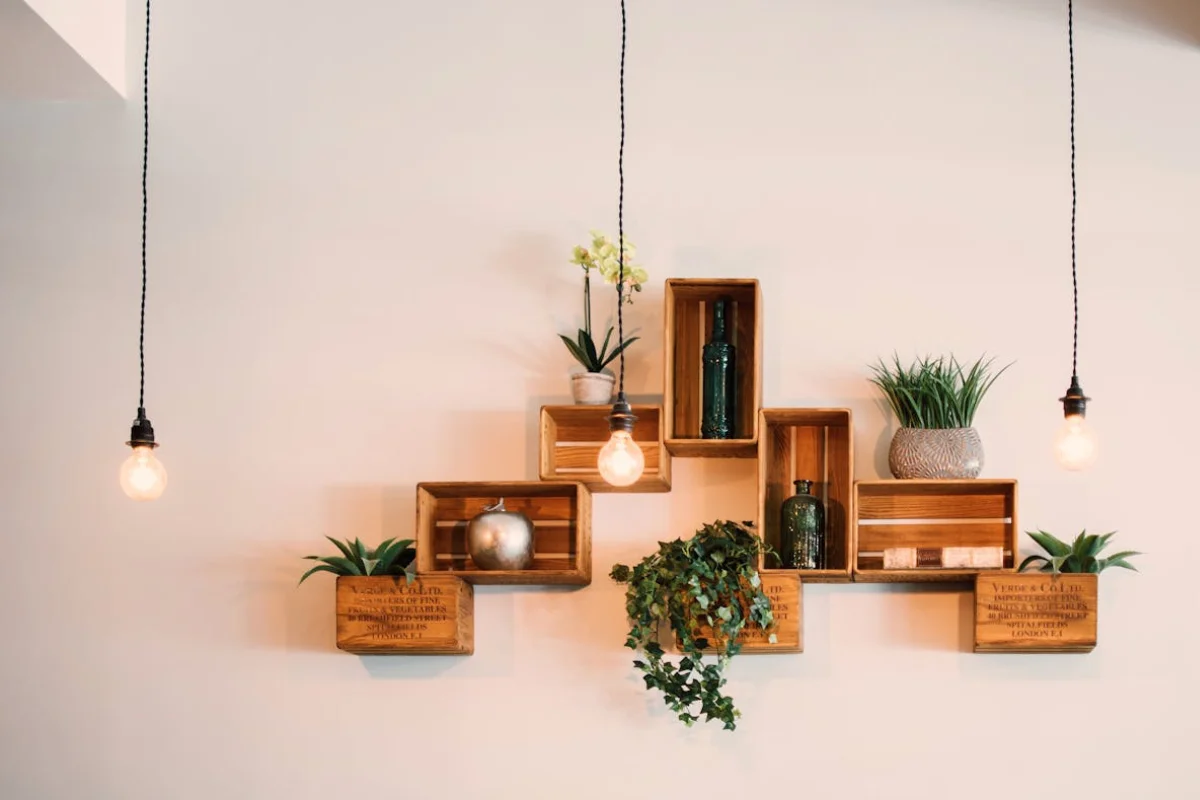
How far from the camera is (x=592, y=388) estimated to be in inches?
144

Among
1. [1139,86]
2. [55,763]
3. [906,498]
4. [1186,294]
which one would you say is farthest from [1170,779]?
[55,763]

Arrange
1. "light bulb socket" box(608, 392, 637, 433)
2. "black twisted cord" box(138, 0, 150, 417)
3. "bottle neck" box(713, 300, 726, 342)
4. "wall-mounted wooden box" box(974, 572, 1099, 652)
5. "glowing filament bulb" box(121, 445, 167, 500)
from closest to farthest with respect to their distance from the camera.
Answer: "light bulb socket" box(608, 392, 637, 433) < "glowing filament bulb" box(121, 445, 167, 500) < "wall-mounted wooden box" box(974, 572, 1099, 652) < "bottle neck" box(713, 300, 726, 342) < "black twisted cord" box(138, 0, 150, 417)

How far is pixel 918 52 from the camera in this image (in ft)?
12.7

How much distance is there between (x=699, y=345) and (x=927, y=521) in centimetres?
77

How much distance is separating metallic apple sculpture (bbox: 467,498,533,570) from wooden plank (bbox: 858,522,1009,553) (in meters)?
0.90

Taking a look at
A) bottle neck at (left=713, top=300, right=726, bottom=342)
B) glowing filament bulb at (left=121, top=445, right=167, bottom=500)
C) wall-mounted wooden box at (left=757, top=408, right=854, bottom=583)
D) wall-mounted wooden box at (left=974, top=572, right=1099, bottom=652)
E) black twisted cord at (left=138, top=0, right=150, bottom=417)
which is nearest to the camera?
glowing filament bulb at (left=121, top=445, right=167, bottom=500)

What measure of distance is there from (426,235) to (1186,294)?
2095mm

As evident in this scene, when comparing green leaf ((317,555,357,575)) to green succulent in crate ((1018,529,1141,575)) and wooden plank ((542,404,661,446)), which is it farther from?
green succulent in crate ((1018,529,1141,575))

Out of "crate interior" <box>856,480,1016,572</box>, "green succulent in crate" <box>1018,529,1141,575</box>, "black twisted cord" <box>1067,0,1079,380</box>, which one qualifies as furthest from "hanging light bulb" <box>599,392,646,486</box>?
"black twisted cord" <box>1067,0,1079,380</box>

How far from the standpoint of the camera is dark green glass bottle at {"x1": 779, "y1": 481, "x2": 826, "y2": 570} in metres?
3.56

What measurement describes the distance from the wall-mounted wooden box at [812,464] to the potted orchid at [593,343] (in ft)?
1.41

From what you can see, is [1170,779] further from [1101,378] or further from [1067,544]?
[1101,378]

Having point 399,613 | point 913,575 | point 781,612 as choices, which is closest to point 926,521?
point 913,575

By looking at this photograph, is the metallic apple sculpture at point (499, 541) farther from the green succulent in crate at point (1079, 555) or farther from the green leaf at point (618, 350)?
the green succulent in crate at point (1079, 555)
